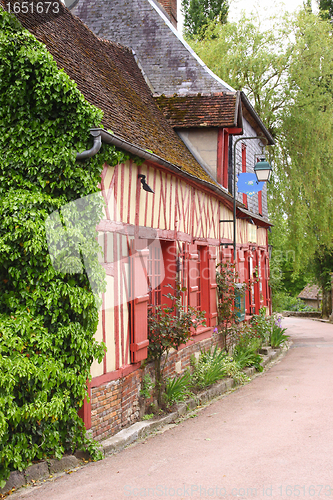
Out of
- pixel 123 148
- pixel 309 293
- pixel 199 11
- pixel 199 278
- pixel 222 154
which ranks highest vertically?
pixel 199 11

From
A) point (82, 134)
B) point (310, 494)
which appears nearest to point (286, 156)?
point (82, 134)

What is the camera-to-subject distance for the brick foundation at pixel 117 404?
5375 millimetres

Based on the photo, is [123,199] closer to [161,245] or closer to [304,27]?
[161,245]

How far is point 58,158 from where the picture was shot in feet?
16.1

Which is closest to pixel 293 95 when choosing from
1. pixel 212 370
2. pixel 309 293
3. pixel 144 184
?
pixel 212 370

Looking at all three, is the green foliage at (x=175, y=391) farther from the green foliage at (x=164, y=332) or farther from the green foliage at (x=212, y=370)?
the green foliage at (x=212, y=370)

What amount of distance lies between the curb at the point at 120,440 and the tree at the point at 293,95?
8.81 metres

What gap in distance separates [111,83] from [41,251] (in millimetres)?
4196

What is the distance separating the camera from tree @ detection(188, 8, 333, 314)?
1580cm

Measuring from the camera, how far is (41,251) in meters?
4.71

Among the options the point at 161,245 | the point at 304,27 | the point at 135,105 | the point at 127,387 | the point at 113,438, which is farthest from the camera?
the point at 304,27

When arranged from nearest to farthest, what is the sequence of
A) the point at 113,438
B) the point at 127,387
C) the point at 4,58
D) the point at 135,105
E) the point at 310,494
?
the point at 310,494, the point at 4,58, the point at 113,438, the point at 127,387, the point at 135,105

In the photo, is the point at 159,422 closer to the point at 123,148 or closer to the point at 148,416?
the point at 148,416

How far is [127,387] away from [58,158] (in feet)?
9.00
